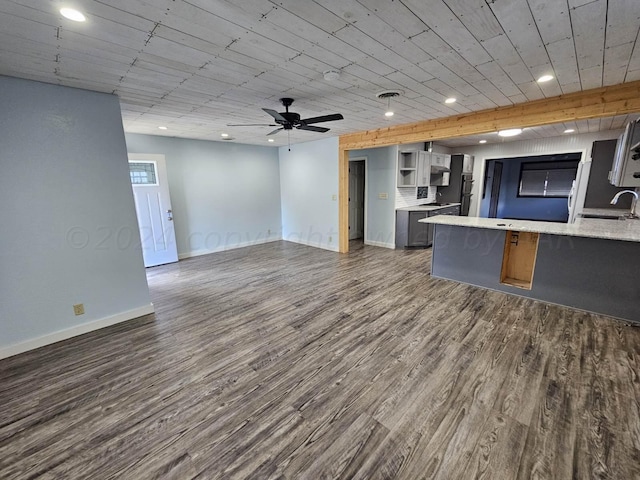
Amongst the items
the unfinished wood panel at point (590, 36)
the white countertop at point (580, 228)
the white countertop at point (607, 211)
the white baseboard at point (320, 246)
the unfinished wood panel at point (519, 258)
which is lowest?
the white baseboard at point (320, 246)

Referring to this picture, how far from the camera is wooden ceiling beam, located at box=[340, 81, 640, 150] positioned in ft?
9.25

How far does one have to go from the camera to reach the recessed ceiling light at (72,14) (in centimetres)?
150

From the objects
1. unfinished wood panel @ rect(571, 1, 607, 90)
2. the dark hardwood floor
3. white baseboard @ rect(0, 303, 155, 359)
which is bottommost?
the dark hardwood floor

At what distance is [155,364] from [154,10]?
8.62ft

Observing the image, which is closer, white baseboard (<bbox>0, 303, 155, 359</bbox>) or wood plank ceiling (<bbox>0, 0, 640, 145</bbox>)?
wood plank ceiling (<bbox>0, 0, 640, 145</bbox>)

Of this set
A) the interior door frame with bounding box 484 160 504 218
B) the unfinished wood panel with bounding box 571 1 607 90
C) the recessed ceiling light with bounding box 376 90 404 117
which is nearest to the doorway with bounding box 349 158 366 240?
the recessed ceiling light with bounding box 376 90 404 117

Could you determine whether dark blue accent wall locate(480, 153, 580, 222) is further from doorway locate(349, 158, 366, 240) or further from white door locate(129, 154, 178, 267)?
white door locate(129, 154, 178, 267)

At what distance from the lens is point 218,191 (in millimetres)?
6180

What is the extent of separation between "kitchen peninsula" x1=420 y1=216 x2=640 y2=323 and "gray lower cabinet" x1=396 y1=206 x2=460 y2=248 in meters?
1.77

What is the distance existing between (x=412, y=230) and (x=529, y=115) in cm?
311

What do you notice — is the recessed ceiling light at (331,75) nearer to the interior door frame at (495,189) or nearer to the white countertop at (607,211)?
the white countertop at (607,211)

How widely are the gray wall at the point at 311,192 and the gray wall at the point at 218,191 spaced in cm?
36

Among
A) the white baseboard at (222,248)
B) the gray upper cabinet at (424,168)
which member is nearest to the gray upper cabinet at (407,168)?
the gray upper cabinet at (424,168)

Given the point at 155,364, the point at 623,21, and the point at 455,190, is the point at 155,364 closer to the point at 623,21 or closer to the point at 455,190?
the point at 623,21
